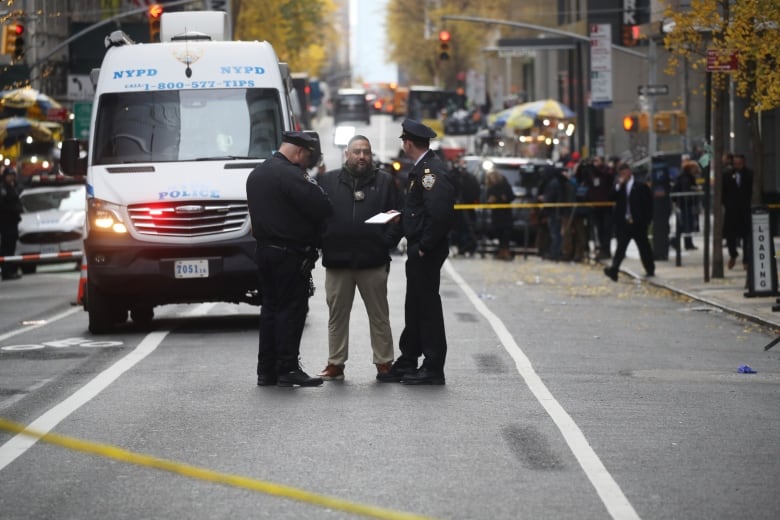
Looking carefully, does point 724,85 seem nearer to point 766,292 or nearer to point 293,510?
point 766,292

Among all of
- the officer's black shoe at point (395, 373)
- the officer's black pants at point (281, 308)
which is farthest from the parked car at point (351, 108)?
the officer's black pants at point (281, 308)

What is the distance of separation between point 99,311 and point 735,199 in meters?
13.2

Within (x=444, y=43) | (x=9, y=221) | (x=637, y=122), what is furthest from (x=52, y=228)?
(x=444, y=43)

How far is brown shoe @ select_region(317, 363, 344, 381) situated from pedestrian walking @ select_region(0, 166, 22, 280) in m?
18.9

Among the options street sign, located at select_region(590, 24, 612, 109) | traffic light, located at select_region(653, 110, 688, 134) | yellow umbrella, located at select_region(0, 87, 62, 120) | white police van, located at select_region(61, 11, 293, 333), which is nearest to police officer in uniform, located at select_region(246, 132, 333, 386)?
white police van, located at select_region(61, 11, 293, 333)

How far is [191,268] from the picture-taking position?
17.0 meters

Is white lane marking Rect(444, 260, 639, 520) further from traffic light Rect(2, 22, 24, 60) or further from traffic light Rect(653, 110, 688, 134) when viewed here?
traffic light Rect(2, 22, 24, 60)

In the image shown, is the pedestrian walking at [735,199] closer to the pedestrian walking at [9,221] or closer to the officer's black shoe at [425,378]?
the pedestrian walking at [9,221]

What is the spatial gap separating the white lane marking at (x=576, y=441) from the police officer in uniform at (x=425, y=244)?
0.81 metres

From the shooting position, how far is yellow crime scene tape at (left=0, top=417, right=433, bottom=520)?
25.7 feet

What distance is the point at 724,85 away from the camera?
25.2 metres

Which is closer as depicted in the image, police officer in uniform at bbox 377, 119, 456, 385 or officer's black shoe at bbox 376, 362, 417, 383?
police officer in uniform at bbox 377, 119, 456, 385

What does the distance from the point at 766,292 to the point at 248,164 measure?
7650 millimetres

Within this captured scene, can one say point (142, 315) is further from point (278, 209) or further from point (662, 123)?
point (662, 123)
